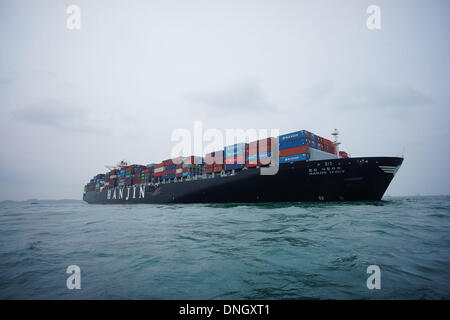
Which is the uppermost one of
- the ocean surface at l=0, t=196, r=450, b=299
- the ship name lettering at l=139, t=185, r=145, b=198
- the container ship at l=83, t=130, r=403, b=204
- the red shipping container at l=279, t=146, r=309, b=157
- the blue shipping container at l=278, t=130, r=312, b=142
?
the blue shipping container at l=278, t=130, r=312, b=142

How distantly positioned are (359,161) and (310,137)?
627 centimetres

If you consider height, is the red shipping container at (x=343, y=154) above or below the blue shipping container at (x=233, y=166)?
above

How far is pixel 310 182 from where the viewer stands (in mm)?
21641

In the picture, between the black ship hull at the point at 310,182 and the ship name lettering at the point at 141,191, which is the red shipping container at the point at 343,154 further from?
the ship name lettering at the point at 141,191

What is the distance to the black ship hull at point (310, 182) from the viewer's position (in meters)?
19.9

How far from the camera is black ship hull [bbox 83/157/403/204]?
19875 millimetres

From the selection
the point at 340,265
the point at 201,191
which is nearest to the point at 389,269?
the point at 340,265

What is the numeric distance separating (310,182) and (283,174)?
3031 millimetres

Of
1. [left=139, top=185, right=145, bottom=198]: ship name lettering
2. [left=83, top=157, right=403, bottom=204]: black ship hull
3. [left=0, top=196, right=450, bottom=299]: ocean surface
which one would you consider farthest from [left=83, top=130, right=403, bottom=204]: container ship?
[left=0, top=196, right=450, bottom=299]: ocean surface

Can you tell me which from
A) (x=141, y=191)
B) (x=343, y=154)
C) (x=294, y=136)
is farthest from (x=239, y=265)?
(x=141, y=191)

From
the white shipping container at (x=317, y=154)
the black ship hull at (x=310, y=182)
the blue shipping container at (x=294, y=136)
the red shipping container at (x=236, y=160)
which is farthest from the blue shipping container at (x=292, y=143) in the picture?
the red shipping container at (x=236, y=160)

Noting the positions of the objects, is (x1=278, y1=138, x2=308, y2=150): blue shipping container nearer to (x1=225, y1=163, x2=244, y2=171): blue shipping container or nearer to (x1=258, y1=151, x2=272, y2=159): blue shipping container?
(x1=258, y1=151, x2=272, y2=159): blue shipping container
